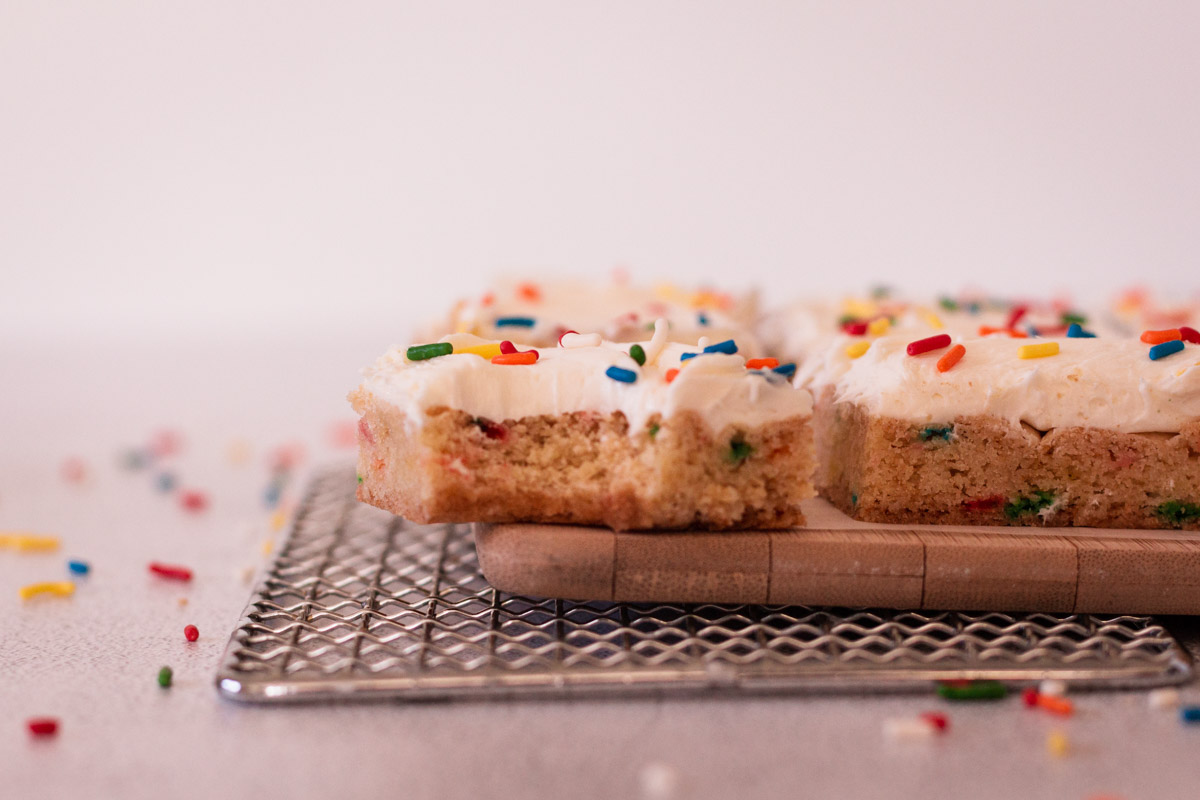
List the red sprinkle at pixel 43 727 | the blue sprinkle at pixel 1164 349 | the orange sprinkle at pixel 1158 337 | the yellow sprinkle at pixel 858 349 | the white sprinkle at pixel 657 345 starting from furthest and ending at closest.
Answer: the yellow sprinkle at pixel 858 349
the orange sprinkle at pixel 1158 337
the blue sprinkle at pixel 1164 349
the white sprinkle at pixel 657 345
the red sprinkle at pixel 43 727

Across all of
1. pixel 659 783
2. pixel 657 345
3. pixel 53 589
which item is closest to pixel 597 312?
pixel 657 345

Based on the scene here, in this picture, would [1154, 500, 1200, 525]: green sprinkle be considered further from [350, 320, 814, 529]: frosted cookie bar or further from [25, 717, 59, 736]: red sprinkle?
[25, 717, 59, 736]: red sprinkle

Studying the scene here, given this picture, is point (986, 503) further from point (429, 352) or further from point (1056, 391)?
point (429, 352)

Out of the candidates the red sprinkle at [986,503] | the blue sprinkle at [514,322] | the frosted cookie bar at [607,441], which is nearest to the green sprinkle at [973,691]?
the frosted cookie bar at [607,441]

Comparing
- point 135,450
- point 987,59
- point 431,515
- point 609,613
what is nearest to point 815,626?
point 609,613

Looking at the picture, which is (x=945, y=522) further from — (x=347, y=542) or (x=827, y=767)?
(x=347, y=542)

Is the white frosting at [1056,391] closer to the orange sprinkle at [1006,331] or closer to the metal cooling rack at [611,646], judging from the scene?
the orange sprinkle at [1006,331]
